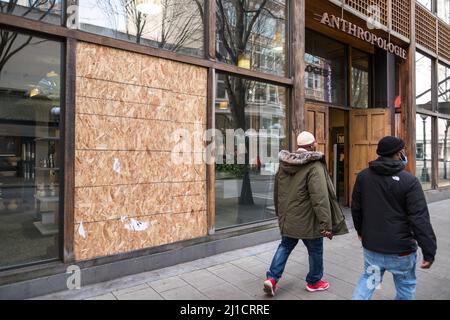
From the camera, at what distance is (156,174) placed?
4.73 metres

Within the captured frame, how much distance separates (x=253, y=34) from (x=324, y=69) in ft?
10.2

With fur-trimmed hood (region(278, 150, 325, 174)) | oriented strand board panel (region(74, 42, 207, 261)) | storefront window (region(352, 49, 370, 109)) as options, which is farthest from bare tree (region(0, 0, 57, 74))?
storefront window (region(352, 49, 370, 109))

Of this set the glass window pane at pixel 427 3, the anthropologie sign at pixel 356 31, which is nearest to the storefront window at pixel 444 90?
the glass window pane at pixel 427 3

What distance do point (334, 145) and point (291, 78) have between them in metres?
3.57

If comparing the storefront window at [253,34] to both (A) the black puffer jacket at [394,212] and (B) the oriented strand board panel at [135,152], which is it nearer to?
(B) the oriented strand board panel at [135,152]

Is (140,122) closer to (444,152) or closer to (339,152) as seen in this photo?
(339,152)

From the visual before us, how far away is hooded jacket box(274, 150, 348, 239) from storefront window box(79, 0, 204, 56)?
2.53 metres

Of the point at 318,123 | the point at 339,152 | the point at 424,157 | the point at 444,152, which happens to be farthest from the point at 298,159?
the point at 444,152

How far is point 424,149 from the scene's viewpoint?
10.6m

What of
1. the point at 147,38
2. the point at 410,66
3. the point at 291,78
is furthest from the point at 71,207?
the point at 410,66

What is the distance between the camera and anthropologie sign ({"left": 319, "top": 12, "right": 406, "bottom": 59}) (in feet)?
22.0

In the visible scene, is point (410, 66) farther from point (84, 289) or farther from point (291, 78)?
point (84, 289)

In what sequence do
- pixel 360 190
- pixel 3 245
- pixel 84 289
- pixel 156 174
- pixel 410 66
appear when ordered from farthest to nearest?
pixel 410 66
pixel 156 174
pixel 3 245
pixel 84 289
pixel 360 190

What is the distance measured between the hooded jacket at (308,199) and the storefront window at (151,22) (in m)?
2.53
